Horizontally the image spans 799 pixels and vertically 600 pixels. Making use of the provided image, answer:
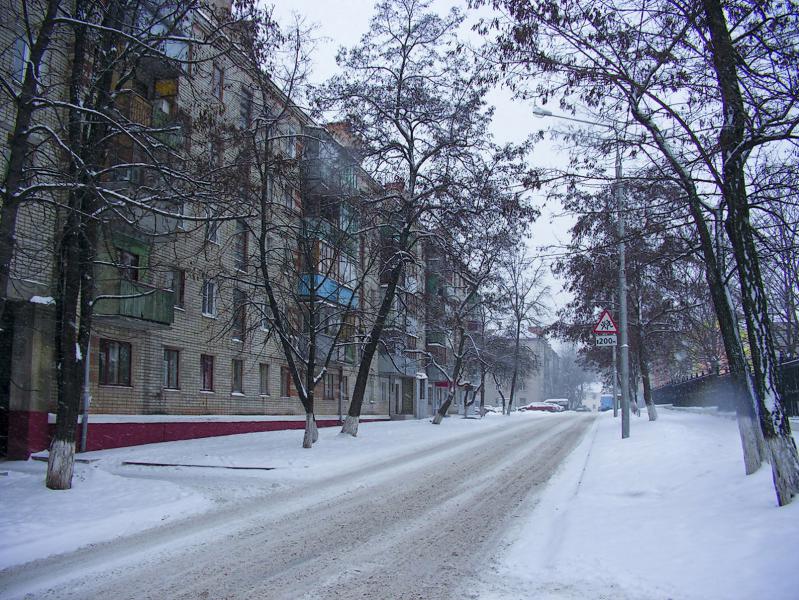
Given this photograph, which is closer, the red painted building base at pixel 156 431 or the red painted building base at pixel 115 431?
the red painted building base at pixel 115 431

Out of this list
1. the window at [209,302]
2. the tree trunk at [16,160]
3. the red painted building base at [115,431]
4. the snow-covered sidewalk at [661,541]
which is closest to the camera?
the snow-covered sidewalk at [661,541]

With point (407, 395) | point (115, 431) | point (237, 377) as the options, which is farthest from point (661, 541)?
point (407, 395)

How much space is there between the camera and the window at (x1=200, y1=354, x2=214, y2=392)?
22.1m

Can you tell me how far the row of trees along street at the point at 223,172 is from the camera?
366 inches

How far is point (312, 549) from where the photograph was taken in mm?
6504

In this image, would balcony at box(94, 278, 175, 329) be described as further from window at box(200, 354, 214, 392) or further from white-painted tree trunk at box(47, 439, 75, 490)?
A: white-painted tree trunk at box(47, 439, 75, 490)

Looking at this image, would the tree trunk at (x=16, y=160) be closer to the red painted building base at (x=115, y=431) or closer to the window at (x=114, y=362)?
the red painted building base at (x=115, y=431)

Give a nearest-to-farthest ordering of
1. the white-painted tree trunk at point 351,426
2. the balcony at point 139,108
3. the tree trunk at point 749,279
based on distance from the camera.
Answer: the tree trunk at point 749,279 → the balcony at point 139,108 → the white-painted tree trunk at point 351,426

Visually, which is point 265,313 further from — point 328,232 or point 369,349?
point 369,349

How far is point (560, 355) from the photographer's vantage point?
131875mm

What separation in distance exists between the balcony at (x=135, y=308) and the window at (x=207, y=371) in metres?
3.65

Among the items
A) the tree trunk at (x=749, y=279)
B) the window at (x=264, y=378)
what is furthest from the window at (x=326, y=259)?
the tree trunk at (x=749, y=279)

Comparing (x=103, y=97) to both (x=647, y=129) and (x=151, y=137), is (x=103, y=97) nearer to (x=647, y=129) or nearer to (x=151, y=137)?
(x=151, y=137)

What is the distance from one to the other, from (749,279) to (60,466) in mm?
9833
